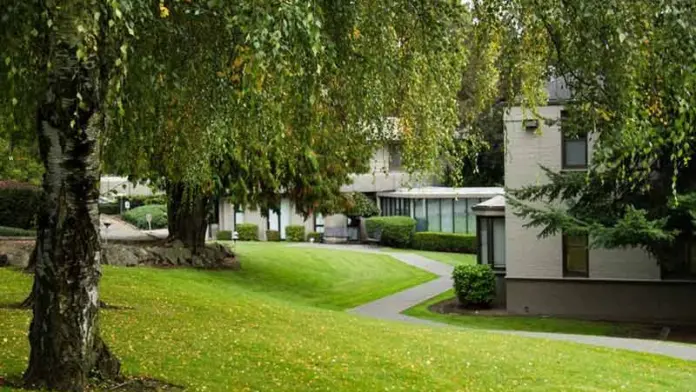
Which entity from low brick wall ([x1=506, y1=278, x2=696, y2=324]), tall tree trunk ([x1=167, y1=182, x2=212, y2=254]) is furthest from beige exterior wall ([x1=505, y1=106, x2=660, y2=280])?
tall tree trunk ([x1=167, y1=182, x2=212, y2=254])

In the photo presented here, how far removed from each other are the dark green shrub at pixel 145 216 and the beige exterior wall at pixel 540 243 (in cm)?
2407

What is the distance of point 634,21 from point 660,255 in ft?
49.8

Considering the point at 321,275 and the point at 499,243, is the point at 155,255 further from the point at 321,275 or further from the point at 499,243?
the point at 499,243

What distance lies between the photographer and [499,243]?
25375 mm

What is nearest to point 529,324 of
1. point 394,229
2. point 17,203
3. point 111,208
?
point 17,203

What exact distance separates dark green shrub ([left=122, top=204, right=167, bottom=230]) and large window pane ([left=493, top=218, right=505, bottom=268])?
22.8 m

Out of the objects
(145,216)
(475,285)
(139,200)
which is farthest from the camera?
(139,200)

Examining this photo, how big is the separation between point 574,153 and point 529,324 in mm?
4626

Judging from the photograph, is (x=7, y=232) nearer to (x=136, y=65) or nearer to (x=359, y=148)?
(x=359, y=148)

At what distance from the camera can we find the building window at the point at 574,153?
23148mm

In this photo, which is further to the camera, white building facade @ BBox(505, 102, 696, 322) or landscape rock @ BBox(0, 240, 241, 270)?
white building facade @ BBox(505, 102, 696, 322)

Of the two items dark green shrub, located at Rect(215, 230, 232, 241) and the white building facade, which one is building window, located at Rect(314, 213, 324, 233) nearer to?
dark green shrub, located at Rect(215, 230, 232, 241)

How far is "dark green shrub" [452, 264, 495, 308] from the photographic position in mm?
24438

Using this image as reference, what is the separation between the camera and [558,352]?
47.2 feet
